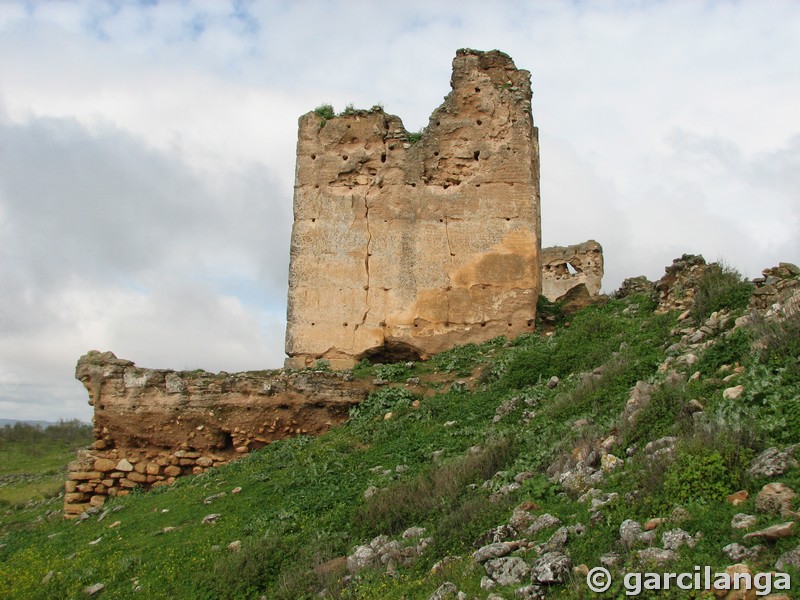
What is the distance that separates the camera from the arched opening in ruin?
44.2 feet

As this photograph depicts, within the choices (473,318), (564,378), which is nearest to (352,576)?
(564,378)

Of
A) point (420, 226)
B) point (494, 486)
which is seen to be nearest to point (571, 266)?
point (420, 226)

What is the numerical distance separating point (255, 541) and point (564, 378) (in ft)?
15.9

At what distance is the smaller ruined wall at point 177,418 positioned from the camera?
35.8 feet

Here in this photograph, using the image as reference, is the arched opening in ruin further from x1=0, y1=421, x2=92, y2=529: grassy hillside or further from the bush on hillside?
x1=0, y1=421, x2=92, y2=529: grassy hillside

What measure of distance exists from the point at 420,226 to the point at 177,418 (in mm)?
5948

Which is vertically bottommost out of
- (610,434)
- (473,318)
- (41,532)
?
(41,532)

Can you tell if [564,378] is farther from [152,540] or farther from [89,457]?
[89,457]

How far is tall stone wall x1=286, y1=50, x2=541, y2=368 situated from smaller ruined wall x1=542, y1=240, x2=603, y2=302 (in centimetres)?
1113

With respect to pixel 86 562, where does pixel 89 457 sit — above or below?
above

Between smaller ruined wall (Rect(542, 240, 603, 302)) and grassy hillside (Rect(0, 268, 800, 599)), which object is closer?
grassy hillside (Rect(0, 268, 800, 599))

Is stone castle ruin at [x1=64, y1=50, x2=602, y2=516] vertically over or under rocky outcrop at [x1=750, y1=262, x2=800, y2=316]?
over

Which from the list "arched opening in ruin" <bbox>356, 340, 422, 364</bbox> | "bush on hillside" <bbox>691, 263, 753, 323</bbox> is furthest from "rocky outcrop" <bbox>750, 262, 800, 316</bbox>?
"arched opening in ruin" <bbox>356, 340, 422, 364</bbox>

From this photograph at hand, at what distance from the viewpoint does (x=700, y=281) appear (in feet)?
32.1
